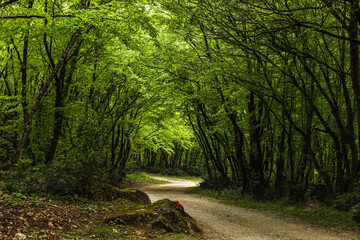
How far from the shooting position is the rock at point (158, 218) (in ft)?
21.0

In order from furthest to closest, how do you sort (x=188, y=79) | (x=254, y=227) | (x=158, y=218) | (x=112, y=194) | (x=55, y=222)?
(x=188, y=79) → (x=112, y=194) → (x=254, y=227) → (x=158, y=218) → (x=55, y=222)

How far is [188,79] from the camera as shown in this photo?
14352 mm

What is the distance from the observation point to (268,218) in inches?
382

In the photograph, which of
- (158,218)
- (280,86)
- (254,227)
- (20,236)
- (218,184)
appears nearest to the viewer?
(20,236)

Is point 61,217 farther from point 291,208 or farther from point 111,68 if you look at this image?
point 291,208

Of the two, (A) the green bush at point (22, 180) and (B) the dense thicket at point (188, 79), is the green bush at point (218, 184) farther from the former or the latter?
(A) the green bush at point (22, 180)

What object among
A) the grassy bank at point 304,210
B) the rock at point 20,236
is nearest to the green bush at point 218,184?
the grassy bank at point 304,210

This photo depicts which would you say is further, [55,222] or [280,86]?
[280,86]

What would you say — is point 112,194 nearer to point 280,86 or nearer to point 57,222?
point 57,222

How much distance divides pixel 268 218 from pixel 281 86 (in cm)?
528

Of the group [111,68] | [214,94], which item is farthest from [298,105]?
[111,68]

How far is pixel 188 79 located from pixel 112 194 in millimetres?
7441

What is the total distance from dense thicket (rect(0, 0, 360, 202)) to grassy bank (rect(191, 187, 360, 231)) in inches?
31.6

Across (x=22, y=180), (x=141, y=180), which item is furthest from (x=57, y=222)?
(x=141, y=180)
